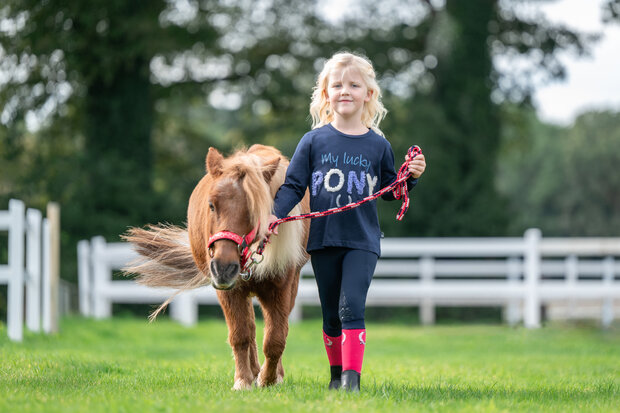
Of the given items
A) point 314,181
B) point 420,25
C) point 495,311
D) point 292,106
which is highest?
point 420,25

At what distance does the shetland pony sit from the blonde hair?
0.43 m

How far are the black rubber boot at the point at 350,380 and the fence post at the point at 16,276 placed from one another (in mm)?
5190

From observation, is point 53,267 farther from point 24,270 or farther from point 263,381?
point 263,381

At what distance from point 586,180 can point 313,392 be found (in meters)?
49.6

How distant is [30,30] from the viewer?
19.0 metres

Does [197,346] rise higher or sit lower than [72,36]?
lower

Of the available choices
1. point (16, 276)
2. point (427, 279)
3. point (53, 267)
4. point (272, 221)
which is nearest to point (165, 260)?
point (272, 221)

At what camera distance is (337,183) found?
199 inches

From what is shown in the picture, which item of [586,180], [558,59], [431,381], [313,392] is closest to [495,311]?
[558,59]

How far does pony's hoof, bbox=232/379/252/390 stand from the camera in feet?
16.9

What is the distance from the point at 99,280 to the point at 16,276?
5.95 m

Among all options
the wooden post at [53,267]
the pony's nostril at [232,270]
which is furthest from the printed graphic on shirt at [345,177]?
the wooden post at [53,267]

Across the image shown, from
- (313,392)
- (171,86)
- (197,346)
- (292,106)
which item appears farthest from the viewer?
(292,106)

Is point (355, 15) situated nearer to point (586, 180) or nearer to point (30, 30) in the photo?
point (30, 30)
